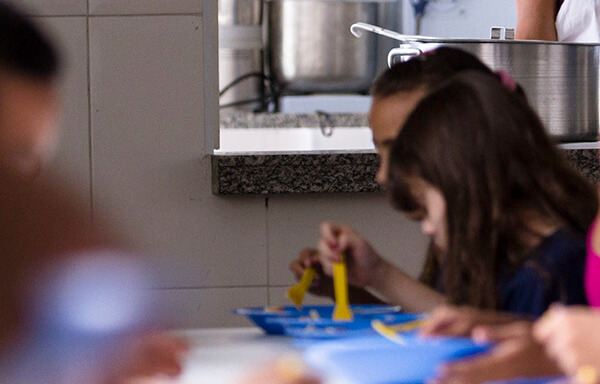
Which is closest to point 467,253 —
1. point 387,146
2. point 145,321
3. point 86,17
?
point 387,146

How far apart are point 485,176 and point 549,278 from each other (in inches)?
4.7

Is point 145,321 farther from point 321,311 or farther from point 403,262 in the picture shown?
point 403,262

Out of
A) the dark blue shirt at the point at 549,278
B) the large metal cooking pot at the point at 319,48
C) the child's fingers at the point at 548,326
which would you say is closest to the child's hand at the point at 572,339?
the child's fingers at the point at 548,326

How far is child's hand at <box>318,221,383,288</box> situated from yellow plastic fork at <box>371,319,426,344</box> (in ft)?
0.85

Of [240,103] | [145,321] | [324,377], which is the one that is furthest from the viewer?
[240,103]

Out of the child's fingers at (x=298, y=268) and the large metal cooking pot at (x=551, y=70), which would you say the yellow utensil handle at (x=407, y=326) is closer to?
the child's fingers at (x=298, y=268)

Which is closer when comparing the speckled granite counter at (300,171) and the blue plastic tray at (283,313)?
the blue plastic tray at (283,313)

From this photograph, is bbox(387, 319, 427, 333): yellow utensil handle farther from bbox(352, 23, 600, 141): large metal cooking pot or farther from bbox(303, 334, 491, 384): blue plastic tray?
bbox(352, 23, 600, 141): large metal cooking pot

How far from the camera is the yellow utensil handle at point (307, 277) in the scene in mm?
1126

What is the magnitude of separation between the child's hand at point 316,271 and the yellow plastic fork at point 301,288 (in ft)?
0.04

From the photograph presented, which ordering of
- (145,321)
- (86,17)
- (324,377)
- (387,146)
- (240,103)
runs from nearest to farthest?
(324,377) < (145,321) < (387,146) < (86,17) < (240,103)

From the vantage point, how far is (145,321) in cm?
74

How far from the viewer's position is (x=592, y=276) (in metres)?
0.84

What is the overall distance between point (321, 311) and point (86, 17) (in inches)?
27.8
